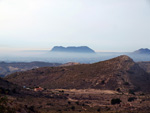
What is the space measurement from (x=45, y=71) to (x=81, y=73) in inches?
748

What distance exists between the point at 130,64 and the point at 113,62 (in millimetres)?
6186

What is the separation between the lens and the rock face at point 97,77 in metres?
58.8

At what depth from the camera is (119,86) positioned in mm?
56938

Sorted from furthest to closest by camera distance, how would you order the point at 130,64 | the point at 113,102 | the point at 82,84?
the point at 130,64
the point at 82,84
the point at 113,102

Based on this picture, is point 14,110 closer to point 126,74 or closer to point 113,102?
point 113,102

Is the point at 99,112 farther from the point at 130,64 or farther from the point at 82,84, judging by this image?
the point at 130,64

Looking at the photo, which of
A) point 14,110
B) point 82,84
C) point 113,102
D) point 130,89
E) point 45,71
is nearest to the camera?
point 14,110

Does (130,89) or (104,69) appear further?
(104,69)

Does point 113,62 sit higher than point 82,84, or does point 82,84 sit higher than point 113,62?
point 113,62

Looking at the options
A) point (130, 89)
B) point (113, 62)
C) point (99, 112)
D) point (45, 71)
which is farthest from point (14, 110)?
point (45, 71)

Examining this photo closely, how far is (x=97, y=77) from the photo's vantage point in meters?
63.1

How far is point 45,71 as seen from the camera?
8131 centimetres

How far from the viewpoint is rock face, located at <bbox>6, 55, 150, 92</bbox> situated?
58778 millimetres

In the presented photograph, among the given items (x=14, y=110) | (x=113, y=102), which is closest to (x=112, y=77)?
(x=113, y=102)
